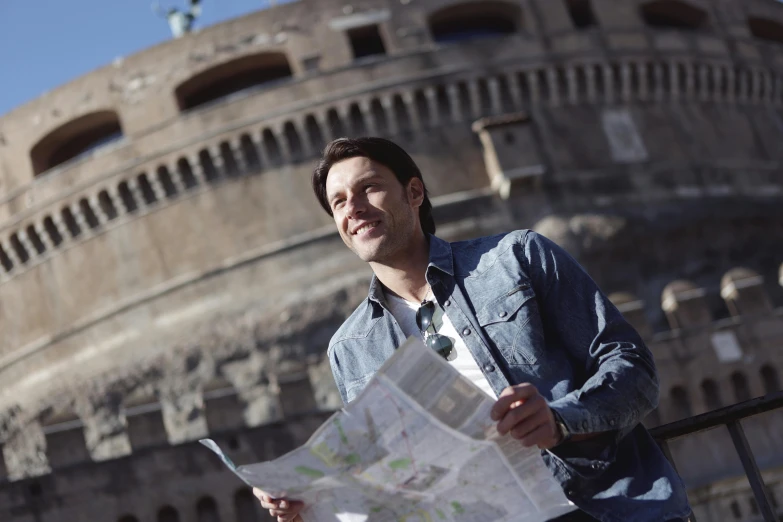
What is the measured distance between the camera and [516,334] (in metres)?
1.79

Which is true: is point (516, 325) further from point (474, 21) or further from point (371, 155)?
point (474, 21)

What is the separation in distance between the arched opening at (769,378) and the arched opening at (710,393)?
56 centimetres

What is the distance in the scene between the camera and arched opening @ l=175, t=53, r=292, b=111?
588 inches

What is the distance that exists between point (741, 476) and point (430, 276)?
380 inches

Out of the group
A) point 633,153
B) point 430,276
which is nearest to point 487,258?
point 430,276

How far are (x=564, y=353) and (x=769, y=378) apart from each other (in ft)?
35.2

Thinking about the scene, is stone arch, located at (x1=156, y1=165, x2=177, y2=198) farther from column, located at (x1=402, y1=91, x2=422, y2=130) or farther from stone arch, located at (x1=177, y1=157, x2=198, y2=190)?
column, located at (x1=402, y1=91, x2=422, y2=130)

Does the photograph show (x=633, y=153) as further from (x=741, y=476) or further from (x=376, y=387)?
(x=376, y=387)

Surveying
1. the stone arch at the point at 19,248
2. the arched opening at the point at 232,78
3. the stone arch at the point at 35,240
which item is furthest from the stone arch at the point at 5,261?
the arched opening at the point at 232,78

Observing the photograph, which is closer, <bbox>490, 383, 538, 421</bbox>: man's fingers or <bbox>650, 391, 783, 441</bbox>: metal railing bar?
<bbox>490, 383, 538, 421</bbox>: man's fingers

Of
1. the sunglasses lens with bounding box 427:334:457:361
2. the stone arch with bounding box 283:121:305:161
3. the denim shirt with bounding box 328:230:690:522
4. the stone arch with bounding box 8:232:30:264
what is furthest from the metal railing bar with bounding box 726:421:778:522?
the stone arch with bounding box 8:232:30:264

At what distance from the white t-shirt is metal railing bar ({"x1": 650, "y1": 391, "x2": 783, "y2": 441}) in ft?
1.58

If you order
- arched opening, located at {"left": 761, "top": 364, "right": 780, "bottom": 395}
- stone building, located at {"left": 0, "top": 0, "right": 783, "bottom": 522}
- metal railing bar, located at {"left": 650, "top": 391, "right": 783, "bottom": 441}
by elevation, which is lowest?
arched opening, located at {"left": 761, "top": 364, "right": 780, "bottom": 395}

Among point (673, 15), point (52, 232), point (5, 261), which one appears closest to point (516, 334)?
point (52, 232)
